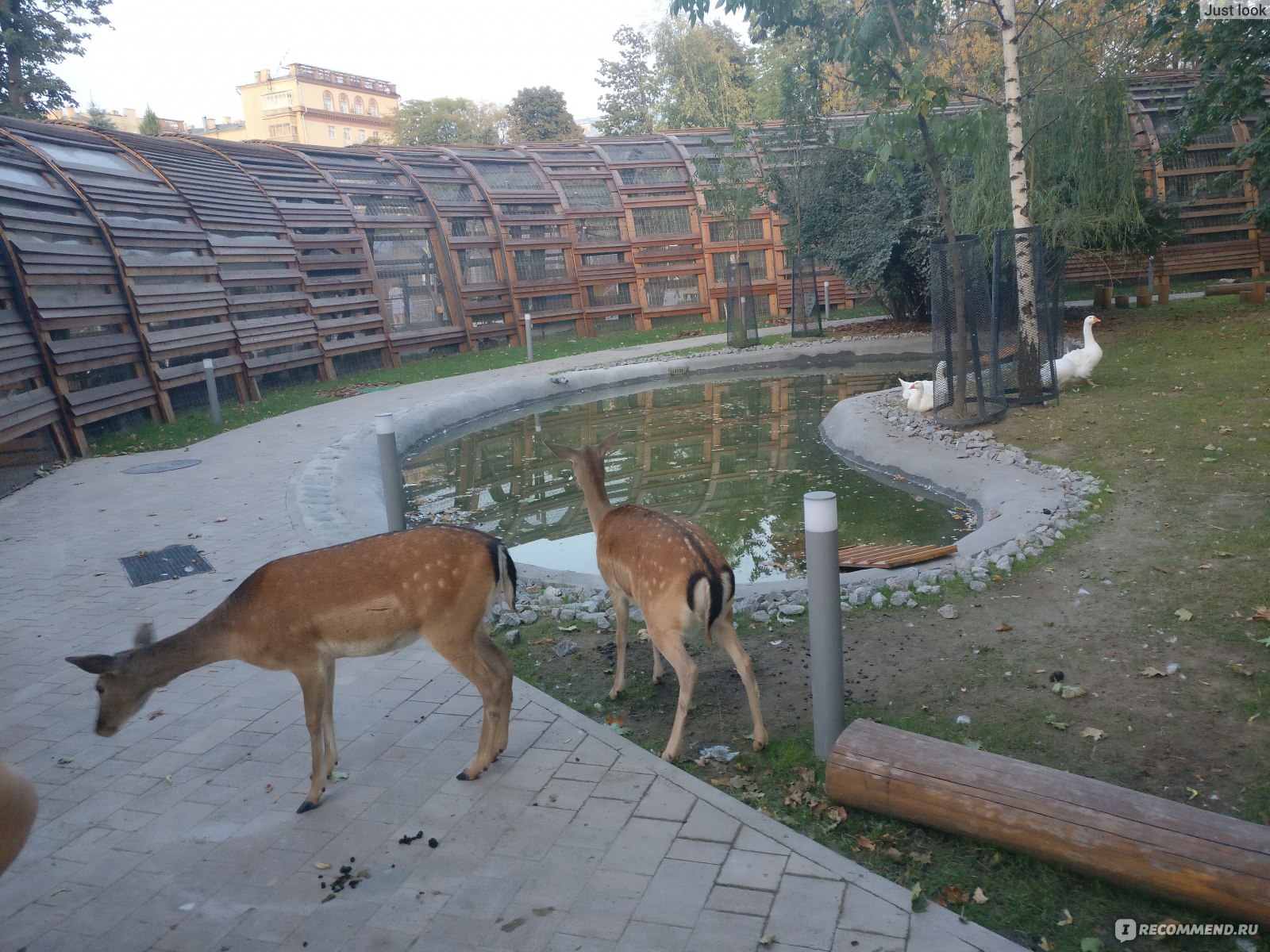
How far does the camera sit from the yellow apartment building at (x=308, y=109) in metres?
77.1

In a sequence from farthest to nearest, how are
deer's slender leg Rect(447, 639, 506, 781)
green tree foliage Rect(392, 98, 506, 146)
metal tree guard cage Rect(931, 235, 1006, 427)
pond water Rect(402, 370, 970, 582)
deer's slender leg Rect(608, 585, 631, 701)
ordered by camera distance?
green tree foliage Rect(392, 98, 506, 146)
metal tree guard cage Rect(931, 235, 1006, 427)
pond water Rect(402, 370, 970, 582)
deer's slender leg Rect(608, 585, 631, 701)
deer's slender leg Rect(447, 639, 506, 781)

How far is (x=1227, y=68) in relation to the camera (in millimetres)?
13711

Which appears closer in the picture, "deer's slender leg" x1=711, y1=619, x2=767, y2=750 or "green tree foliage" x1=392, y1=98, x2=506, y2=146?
"deer's slender leg" x1=711, y1=619, x2=767, y2=750

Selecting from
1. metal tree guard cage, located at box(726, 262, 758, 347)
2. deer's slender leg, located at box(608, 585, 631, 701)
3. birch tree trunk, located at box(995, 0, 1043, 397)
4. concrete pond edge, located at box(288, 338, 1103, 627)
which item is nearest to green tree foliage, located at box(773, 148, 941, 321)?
metal tree guard cage, located at box(726, 262, 758, 347)

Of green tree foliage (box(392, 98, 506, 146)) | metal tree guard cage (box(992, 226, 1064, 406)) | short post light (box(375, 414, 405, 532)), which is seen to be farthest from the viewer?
green tree foliage (box(392, 98, 506, 146))

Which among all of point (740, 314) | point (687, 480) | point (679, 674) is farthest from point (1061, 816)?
point (740, 314)

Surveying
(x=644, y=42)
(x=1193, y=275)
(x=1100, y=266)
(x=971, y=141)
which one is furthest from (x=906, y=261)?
(x=644, y=42)

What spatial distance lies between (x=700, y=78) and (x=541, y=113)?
9.96 meters

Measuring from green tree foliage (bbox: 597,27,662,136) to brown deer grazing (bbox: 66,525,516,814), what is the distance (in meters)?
54.6

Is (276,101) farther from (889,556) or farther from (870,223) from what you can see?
(889,556)

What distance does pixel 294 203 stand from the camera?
2186 cm

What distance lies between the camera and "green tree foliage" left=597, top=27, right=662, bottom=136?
55.6 m

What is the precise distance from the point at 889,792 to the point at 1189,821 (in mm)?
1094

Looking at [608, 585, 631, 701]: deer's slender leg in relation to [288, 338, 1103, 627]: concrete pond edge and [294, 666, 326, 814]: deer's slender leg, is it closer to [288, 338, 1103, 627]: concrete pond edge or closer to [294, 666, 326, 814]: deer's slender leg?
[288, 338, 1103, 627]: concrete pond edge
